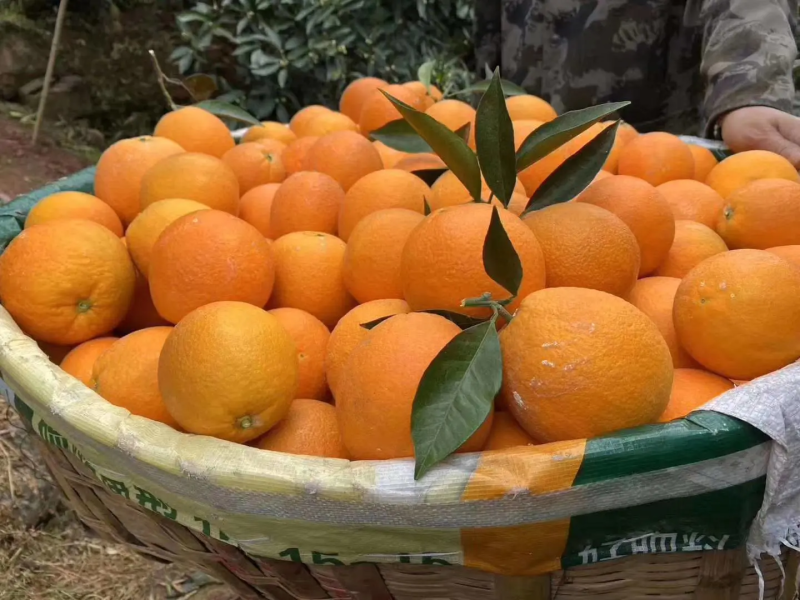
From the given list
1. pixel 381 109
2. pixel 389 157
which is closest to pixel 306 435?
pixel 389 157

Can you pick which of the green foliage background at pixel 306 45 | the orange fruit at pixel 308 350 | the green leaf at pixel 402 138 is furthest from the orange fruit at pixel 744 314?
the green foliage background at pixel 306 45

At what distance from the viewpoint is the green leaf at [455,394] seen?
1.92ft

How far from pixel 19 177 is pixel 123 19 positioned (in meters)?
1.34

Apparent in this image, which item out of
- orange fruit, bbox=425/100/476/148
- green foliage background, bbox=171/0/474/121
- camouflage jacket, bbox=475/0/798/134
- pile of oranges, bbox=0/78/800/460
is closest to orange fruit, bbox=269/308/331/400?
pile of oranges, bbox=0/78/800/460

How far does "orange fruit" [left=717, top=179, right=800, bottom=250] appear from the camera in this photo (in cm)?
100

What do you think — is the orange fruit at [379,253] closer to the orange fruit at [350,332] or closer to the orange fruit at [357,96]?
the orange fruit at [350,332]

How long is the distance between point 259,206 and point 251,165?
12 centimetres

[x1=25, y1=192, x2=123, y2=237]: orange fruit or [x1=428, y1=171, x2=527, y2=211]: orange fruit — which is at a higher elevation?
[x1=428, y1=171, x2=527, y2=211]: orange fruit

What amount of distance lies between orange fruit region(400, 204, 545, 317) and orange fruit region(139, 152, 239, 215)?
1.49ft

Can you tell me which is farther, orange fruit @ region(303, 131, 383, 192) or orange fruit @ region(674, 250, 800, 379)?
orange fruit @ region(303, 131, 383, 192)

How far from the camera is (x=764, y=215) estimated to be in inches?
39.6

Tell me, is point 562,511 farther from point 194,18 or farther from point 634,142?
point 194,18

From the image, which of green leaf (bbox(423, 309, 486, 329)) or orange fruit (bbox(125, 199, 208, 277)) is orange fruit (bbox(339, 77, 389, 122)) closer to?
orange fruit (bbox(125, 199, 208, 277))

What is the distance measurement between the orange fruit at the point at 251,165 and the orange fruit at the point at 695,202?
2.37 ft
